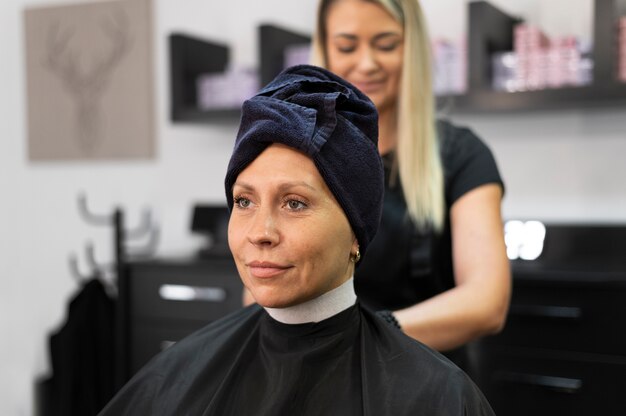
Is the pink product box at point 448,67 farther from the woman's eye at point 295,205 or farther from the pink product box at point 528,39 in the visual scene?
the woman's eye at point 295,205

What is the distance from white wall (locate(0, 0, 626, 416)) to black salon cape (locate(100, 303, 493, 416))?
1830mm

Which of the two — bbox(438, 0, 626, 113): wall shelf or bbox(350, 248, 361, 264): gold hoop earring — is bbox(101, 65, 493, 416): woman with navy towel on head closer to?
bbox(350, 248, 361, 264): gold hoop earring

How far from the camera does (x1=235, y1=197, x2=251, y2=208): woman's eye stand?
0.98 m

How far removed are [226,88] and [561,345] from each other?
1605 mm

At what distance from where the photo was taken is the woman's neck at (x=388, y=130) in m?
1.47

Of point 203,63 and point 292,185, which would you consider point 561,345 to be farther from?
point 203,63

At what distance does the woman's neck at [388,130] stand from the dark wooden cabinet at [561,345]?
1.06 meters

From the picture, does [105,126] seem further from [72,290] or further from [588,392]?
[588,392]

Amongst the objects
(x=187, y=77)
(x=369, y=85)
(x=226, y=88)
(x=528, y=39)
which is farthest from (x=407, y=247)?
(x=187, y=77)

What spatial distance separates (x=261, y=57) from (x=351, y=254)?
1.97 metres

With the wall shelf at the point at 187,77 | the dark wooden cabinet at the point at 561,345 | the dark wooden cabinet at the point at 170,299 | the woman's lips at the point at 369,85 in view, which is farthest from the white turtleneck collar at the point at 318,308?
the wall shelf at the point at 187,77

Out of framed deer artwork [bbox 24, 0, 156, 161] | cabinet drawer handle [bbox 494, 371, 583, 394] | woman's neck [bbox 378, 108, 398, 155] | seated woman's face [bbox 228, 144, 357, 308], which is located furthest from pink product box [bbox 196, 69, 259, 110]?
seated woman's face [bbox 228, 144, 357, 308]

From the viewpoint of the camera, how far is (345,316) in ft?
3.40

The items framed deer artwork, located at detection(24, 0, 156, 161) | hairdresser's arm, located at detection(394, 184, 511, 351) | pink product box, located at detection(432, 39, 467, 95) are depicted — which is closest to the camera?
hairdresser's arm, located at detection(394, 184, 511, 351)
